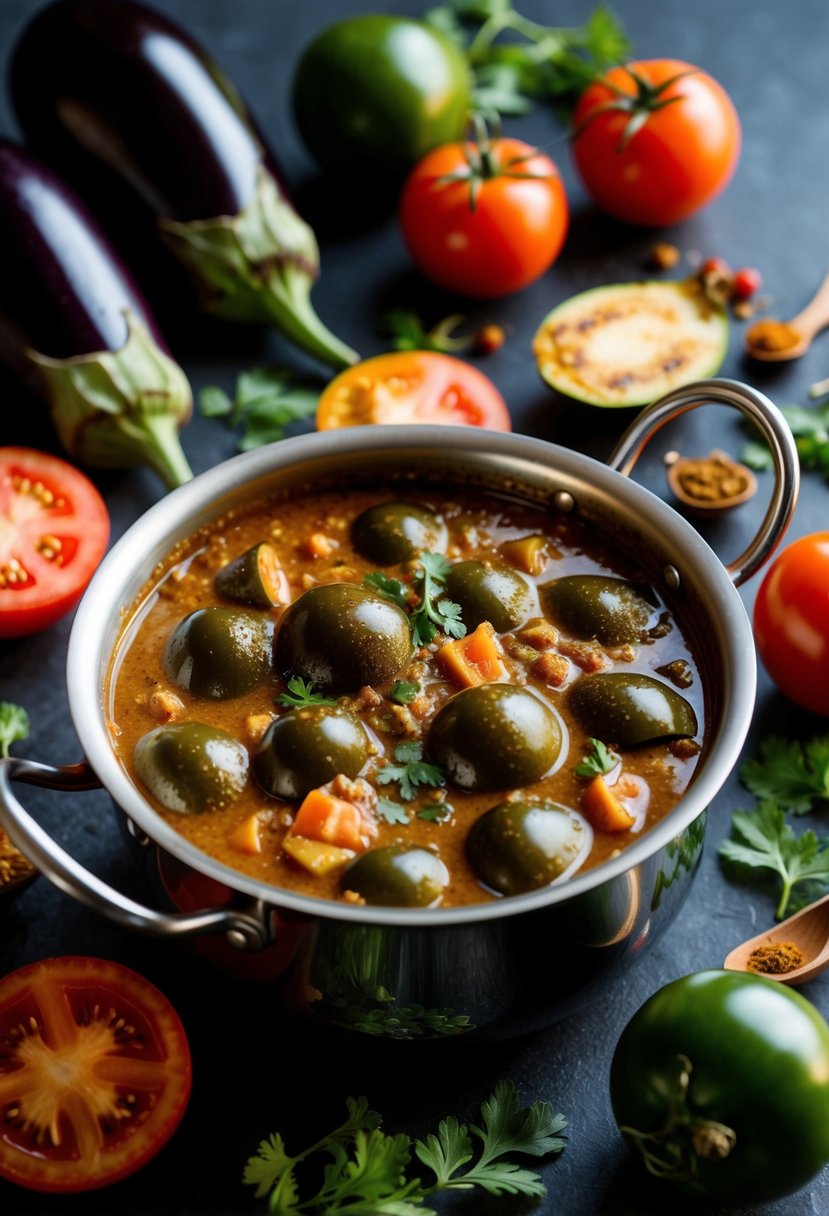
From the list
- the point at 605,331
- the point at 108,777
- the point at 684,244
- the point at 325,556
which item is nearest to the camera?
the point at 108,777

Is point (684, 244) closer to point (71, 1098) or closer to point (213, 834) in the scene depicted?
point (213, 834)

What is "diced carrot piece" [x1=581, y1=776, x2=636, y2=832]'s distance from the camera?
257 centimetres

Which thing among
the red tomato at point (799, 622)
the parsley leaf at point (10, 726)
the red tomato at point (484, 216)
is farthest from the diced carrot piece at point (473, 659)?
the red tomato at point (484, 216)

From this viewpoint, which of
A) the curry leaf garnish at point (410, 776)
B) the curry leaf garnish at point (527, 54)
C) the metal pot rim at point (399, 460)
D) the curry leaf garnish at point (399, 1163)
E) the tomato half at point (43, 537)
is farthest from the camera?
the curry leaf garnish at point (527, 54)

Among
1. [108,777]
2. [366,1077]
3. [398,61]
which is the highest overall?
[398,61]

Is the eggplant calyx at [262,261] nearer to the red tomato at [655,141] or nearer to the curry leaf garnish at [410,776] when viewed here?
the red tomato at [655,141]

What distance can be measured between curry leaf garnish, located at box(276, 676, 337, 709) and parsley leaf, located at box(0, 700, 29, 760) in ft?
2.79

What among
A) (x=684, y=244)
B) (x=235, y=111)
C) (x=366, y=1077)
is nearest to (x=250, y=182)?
(x=235, y=111)

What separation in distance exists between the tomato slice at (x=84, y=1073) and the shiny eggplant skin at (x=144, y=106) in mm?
2321

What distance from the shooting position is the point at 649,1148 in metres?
2.49

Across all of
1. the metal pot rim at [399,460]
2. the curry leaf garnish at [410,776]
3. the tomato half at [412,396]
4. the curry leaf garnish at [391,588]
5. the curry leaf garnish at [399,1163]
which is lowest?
the curry leaf garnish at [399,1163]

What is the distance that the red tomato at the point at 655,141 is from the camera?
14.0ft

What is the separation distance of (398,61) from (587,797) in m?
2.67

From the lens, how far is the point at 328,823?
2547 mm
